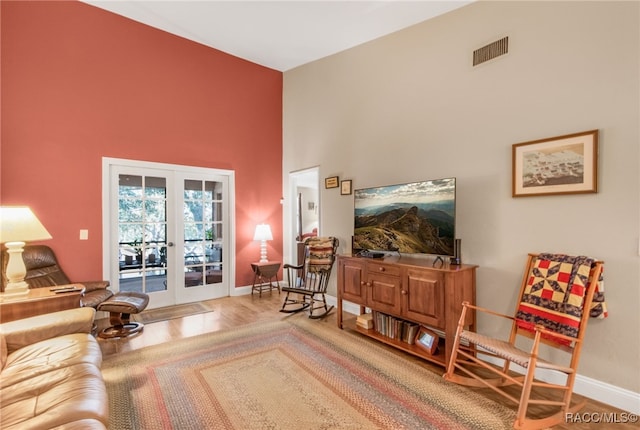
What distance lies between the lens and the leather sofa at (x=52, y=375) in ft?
4.36

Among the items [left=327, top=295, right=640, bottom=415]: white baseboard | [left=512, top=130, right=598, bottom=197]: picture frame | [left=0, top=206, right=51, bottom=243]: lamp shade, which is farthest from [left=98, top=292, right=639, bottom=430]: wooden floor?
[left=512, top=130, right=598, bottom=197]: picture frame

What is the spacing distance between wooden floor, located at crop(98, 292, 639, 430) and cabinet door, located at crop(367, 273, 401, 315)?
42 cm

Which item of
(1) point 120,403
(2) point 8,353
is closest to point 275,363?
(1) point 120,403

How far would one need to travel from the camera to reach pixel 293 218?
547 centimetres

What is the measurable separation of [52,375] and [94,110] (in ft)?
11.1

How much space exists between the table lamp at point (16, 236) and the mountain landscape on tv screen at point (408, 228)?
300 cm

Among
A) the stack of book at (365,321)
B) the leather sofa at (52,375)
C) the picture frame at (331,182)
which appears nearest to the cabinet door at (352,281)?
the stack of book at (365,321)

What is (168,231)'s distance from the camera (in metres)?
4.44

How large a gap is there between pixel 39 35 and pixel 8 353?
11.6ft

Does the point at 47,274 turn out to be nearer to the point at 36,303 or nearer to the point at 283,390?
the point at 36,303

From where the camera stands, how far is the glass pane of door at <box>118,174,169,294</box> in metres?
4.11

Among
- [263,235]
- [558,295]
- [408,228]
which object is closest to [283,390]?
[408,228]

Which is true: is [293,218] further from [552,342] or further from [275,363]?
[552,342]

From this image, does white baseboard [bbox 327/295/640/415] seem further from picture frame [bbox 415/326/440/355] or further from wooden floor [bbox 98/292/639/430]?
picture frame [bbox 415/326/440/355]
